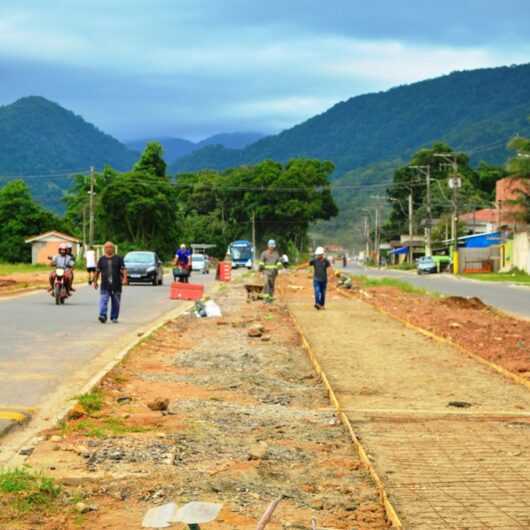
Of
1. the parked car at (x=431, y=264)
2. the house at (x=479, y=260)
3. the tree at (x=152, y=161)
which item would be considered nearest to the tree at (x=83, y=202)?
the tree at (x=152, y=161)

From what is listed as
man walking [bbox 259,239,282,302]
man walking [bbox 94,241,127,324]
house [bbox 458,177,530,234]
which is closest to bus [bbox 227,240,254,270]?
house [bbox 458,177,530,234]

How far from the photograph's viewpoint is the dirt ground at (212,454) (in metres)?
6.21

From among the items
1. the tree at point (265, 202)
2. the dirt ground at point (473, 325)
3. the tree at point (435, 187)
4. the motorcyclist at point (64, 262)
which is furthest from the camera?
the tree at point (435, 187)

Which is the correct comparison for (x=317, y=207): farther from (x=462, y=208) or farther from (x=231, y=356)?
(x=231, y=356)

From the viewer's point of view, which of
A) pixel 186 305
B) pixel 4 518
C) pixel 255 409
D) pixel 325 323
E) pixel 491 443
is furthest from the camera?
pixel 186 305

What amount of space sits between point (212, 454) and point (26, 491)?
6.05 feet

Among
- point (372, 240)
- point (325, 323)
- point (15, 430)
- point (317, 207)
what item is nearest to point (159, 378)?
point (15, 430)

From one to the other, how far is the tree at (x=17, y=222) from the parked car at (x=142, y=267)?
54248mm

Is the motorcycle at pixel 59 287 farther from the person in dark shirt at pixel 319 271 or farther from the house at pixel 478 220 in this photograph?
the house at pixel 478 220

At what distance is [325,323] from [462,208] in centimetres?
9888

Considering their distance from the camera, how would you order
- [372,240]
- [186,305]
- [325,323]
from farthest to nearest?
[372,240], [186,305], [325,323]

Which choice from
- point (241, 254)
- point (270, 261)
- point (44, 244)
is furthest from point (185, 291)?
point (241, 254)

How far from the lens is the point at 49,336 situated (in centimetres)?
1836

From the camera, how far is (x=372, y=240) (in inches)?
6673
